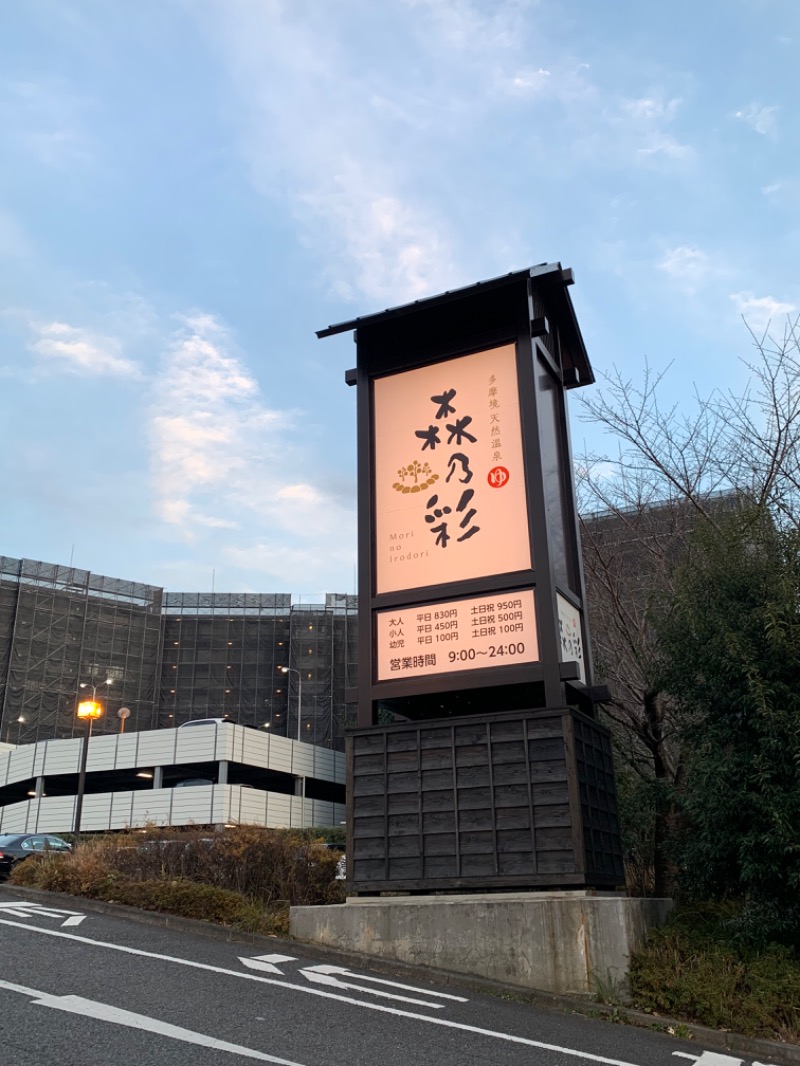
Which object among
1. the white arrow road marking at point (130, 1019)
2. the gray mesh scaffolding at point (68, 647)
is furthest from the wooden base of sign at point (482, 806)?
the gray mesh scaffolding at point (68, 647)

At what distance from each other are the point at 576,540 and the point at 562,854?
4090 millimetres

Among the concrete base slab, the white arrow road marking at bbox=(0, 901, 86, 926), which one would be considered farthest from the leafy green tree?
the white arrow road marking at bbox=(0, 901, 86, 926)

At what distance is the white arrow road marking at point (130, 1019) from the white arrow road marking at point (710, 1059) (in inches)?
130

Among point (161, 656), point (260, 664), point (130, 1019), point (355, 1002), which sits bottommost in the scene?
point (355, 1002)

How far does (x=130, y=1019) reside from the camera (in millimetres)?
5867

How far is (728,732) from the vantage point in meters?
9.44

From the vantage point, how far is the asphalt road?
541 cm

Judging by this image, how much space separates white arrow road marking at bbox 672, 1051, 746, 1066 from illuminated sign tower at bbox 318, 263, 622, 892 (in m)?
1.88

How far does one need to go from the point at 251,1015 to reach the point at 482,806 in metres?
3.50

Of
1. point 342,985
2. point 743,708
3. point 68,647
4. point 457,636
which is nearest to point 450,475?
point 457,636

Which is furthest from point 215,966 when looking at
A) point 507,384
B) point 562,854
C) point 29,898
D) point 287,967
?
point 507,384

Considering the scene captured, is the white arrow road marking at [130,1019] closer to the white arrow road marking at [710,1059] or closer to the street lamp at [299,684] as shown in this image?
the white arrow road marking at [710,1059]

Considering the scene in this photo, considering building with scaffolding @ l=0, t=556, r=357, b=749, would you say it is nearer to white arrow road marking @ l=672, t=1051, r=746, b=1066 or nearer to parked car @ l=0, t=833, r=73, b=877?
parked car @ l=0, t=833, r=73, b=877

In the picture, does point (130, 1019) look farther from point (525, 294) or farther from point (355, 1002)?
point (525, 294)
